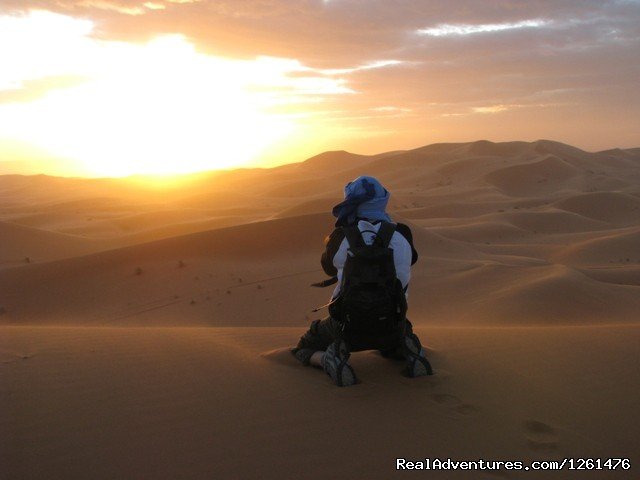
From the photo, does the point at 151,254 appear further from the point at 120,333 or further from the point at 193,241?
the point at 120,333

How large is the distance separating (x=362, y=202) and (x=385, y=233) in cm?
32

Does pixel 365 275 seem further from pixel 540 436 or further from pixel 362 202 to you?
pixel 540 436

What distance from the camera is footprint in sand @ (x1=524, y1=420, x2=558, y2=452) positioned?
135 inches

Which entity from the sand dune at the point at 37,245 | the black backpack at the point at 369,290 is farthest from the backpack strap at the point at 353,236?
the sand dune at the point at 37,245

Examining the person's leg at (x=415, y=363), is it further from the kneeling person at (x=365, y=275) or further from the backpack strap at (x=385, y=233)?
the backpack strap at (x=385, y=233)

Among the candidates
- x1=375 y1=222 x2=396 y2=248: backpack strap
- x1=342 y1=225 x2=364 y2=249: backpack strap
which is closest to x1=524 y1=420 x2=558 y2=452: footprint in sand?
x1=375 y1=222 x2=396 y2=248: backpack strap

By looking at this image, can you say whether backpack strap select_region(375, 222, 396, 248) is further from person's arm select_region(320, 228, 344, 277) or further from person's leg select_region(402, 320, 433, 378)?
person's leg select_region(402, 320, 433, 378)

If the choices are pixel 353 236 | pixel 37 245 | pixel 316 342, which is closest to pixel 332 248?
pixel 353 236

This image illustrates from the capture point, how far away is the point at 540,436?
3570 millimetres

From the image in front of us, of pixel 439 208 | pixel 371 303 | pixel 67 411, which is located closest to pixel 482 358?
pixel 371 303

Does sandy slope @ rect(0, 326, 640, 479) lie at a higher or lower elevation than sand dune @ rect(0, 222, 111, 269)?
lower

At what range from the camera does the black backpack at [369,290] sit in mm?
3928

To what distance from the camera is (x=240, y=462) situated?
3221 millimetres

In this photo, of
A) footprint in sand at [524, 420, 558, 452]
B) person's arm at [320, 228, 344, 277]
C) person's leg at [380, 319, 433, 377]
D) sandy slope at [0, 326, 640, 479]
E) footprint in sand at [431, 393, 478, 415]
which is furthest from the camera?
person's leg at [380, 319, 433, 377]
